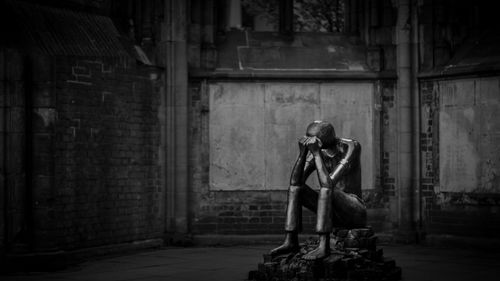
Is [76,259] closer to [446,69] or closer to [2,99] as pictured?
[2,99]

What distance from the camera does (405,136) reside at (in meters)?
→ 16.0

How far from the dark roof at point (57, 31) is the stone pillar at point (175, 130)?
1.23m

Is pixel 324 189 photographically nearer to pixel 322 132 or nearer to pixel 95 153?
pixel 322 132

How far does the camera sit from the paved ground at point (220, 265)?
10977mm

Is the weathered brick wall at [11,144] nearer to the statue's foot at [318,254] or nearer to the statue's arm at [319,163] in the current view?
the statue's arm at [319,163]

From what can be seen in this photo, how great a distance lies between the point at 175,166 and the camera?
51.6 ft

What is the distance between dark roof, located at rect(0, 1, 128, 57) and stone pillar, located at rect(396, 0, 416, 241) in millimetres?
5343

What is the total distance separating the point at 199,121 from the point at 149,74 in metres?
1.35

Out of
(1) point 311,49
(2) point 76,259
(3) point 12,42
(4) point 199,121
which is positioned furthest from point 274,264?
(1) point 311,49

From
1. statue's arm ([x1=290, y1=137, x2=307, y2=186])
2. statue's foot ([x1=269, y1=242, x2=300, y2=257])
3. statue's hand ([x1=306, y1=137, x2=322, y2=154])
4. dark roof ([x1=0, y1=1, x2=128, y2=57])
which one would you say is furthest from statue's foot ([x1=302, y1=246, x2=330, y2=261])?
dark roof ([x1=0, y1=1, x2=128, y2=57])

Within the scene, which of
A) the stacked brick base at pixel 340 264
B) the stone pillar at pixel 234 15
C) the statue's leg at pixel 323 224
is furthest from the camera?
the stone pillar at pixel 234 15

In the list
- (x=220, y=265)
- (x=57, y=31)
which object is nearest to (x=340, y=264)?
(x=220, y=265)

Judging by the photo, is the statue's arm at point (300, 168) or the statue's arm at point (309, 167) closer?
the statue's arm at point (300, 168)

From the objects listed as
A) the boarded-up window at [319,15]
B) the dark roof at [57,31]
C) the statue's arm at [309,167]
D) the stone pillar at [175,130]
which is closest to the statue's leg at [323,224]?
the statue's arm at [309,167]
